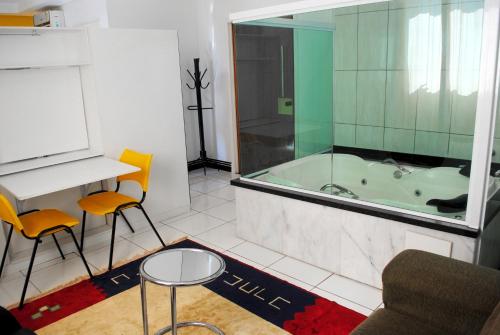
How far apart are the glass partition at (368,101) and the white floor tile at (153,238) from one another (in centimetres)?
85

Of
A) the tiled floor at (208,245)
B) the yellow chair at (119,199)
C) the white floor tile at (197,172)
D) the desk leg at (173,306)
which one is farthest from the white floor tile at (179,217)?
the desk leg at (173,306)

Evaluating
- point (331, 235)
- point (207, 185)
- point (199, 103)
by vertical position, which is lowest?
point (207, 185)

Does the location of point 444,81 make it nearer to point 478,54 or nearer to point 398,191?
point 478,54

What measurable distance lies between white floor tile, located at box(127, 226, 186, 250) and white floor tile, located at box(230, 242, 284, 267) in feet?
2.01

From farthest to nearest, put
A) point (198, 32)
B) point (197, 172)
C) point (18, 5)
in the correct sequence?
point (18, 5), point (197, 172), point (198, 32)

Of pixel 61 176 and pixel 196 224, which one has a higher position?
pixel 61 176

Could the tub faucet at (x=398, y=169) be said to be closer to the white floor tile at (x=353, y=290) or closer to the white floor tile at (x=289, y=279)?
the white floor tile at (x=353, y=290)

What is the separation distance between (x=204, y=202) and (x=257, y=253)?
55.9 inches

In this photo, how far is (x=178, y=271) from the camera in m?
2.06

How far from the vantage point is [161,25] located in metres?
5.20

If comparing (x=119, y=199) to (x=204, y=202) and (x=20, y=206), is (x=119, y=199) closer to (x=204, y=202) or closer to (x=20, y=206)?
(x=20, y=206)

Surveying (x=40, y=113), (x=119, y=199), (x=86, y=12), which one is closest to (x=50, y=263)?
(x=119, y=199)

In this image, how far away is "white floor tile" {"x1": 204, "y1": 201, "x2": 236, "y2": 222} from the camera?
4.02m

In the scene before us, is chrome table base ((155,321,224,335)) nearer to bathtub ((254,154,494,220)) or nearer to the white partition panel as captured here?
bathtub ((254,154,494,220))
